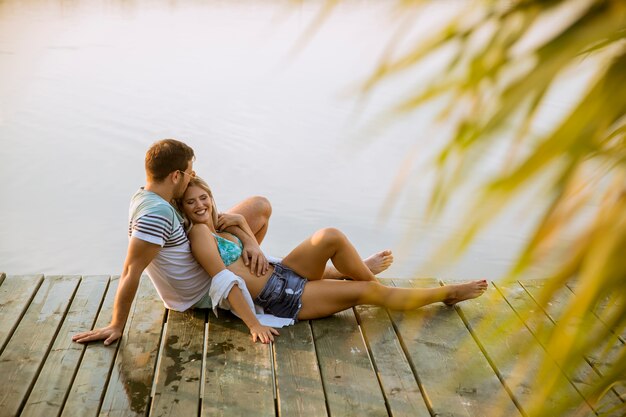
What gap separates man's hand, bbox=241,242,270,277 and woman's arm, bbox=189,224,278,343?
17cm

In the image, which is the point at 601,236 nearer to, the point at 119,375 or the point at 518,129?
the point at 518,129

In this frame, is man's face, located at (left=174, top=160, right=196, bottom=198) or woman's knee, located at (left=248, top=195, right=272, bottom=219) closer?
man's face, located at (left=174, top=160, right=196, bottom=198)

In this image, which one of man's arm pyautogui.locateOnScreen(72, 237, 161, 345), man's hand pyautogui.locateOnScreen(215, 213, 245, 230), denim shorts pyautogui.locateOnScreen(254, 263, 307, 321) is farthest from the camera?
man's hand pyautogui.locateOnScreen(215, 213, 245, 230)

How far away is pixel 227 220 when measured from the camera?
3824 millimetres

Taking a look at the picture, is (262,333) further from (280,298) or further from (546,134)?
(546,134)

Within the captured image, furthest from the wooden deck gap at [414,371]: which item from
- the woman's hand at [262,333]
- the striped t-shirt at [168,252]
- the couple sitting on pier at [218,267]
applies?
the striped t-shirt at [168,252]

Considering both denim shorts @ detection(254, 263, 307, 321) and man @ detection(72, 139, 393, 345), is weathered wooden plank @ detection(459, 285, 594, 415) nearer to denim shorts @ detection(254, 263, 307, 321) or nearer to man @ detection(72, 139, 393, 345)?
denim shorts @ detection(254, 263, 307, 321)

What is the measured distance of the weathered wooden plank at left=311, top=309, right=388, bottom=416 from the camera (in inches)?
116

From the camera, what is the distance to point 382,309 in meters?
3.84

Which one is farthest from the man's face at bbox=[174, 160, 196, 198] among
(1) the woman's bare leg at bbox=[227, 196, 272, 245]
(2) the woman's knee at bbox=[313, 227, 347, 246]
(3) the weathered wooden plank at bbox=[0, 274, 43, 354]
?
(3) the weathered wooden plank at bbox=[0, 274, 43, 354]

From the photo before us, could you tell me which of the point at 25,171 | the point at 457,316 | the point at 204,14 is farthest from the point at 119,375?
the point at 204,14

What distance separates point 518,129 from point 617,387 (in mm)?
2651

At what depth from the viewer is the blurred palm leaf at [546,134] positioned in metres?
0.71

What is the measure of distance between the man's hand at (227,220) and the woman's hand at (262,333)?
57 cm
